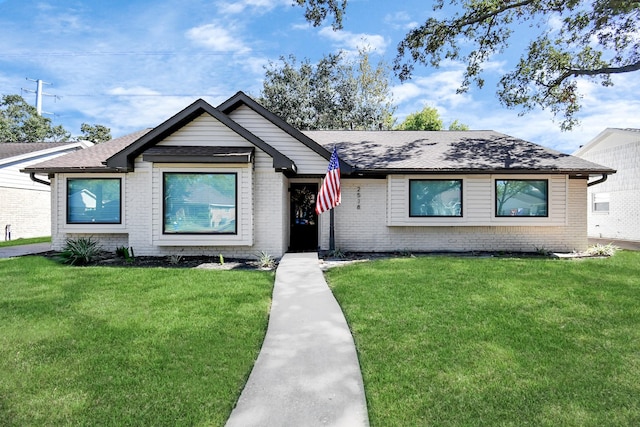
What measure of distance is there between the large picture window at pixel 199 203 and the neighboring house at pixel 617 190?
59.4 ft

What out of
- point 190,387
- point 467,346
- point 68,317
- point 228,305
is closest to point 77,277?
point 68,317

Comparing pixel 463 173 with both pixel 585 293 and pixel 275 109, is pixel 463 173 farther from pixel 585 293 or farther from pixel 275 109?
pixel 275 109

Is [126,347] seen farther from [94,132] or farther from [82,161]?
[94,132]

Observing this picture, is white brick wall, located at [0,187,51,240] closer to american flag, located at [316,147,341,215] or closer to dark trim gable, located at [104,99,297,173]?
dark trim gable, located at [104,99,297,173]

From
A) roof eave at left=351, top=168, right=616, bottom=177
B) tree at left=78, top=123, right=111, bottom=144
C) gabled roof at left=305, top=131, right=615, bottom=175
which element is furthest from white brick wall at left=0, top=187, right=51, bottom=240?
tree at left=78, top=123, right=111, bottom=144

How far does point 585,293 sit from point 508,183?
6.22 m

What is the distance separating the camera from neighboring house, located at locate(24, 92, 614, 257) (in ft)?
33.1

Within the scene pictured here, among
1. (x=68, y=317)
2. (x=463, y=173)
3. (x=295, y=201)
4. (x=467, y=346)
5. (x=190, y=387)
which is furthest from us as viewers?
(x=295, y=201)

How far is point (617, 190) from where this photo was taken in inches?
707

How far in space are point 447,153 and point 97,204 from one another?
1145cm

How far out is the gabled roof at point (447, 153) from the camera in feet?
37.9

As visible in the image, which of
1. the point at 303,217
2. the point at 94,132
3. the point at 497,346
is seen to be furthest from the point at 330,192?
the point at 94,132

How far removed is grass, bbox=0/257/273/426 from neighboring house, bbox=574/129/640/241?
18390 millimetres

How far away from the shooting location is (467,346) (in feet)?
14.1
